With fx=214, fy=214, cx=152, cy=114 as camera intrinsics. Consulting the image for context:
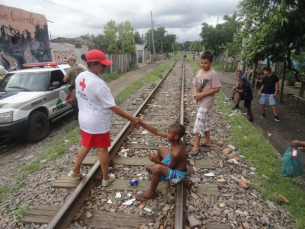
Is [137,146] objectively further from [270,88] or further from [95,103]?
[270,88]

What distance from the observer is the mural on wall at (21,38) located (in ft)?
36.6

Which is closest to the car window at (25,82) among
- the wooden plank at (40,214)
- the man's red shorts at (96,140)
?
the man's red shorts at (96,140)

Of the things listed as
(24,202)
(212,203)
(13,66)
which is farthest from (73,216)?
(13,66)

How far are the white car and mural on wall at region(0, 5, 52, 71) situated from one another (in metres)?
5.98

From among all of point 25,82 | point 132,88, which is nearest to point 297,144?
point 25,82

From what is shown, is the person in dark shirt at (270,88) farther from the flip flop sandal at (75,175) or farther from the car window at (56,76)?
the car window at (56,76)

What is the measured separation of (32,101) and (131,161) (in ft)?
10.7

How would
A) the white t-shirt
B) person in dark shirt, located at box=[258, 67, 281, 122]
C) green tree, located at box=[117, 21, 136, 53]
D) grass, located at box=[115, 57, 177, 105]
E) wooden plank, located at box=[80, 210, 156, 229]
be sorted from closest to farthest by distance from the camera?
wooden plank, located at box=[80, 210, 156, 229]
the white t-shirt
person in dark shirt, located at box=[258, 67, 281, 122]
grass, located at box=[115, 57, 177, 105]
green tree, located at box=[117, 21, 136, 53]

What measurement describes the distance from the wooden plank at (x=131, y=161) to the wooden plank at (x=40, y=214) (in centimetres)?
131

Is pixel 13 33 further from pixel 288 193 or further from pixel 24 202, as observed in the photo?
pixel 288 193

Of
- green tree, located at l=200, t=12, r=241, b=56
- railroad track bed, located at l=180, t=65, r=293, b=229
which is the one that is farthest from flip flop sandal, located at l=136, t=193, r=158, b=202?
green tree, located at l=200, t=12, r=241, b=56

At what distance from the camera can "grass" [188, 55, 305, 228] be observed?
2.96 metres

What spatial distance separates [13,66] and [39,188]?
35.1 ft

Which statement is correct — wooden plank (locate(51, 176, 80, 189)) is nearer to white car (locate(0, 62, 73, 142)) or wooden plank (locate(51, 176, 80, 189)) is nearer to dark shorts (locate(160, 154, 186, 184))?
dark shorts (locate(160, 154, 186, 184))
